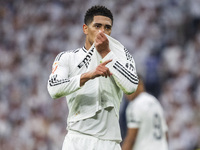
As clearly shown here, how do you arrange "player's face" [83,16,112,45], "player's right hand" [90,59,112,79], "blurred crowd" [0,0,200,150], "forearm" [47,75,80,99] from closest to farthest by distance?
"player's right hand" [90,59,112,79] < "forearm" [47,75,80,99] < "player's face" [83,16,112,45] < "blurred crowd" [0,0,200,150]

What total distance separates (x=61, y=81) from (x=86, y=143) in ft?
1.61

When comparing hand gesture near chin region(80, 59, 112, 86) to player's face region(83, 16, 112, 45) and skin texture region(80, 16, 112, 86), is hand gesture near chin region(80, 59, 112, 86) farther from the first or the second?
player's face region(83, 16, 112, 45)

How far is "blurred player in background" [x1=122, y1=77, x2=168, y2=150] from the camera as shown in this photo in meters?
5.61

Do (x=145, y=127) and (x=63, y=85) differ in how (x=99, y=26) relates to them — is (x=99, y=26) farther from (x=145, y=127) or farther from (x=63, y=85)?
(x=145, y=127)

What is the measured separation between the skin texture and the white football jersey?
226cm

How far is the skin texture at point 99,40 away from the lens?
3.01m

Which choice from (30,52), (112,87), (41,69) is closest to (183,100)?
(41,69)

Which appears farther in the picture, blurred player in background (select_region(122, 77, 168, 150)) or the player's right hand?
blurred player in background (select_region(122, 77, 168, 150))

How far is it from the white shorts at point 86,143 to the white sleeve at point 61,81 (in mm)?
345

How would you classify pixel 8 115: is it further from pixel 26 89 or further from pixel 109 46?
pixel 109 46

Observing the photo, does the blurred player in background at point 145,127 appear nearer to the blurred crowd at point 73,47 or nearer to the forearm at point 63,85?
the blurred crowd at point 73,47

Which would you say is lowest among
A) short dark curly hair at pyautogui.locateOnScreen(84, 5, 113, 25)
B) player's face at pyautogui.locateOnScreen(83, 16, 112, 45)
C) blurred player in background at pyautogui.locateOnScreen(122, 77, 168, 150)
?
blurred player in background at pyautogui.locateOnScreen(122, 77, 168, 150)

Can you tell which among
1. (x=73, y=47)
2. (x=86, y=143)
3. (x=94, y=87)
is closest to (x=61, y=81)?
(x=94, y=87)

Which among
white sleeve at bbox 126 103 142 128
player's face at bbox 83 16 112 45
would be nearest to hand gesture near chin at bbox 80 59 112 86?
player's face at bbox 83 16 112 45
